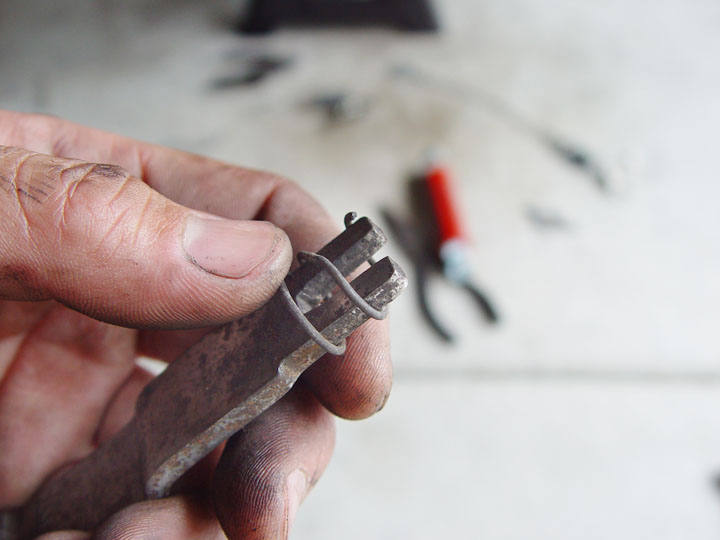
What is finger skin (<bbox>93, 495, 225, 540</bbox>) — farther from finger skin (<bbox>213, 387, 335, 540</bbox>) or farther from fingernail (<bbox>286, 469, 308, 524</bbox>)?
fingernail (<bbox>286, 469, 308, 524</bbox>)

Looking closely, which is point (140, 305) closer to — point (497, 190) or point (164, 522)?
point (164, 522)

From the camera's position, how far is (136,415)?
39.3 inches

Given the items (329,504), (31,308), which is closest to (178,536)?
(31,308)

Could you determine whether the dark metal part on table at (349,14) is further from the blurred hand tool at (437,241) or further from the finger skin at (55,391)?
the finger skin at (55,391)

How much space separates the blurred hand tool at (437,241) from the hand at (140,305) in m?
0.85

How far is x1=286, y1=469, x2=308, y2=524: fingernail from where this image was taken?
961 mm

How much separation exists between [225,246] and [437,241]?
1269 mm

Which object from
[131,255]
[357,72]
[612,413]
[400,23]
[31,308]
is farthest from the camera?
[400,23]

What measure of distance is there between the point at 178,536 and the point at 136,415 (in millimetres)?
209

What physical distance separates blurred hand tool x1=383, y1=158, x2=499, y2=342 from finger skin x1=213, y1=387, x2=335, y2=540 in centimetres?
93

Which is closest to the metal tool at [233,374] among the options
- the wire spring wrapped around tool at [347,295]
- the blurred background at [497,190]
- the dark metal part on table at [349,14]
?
the wire spring wrapped around tool at [347,295]

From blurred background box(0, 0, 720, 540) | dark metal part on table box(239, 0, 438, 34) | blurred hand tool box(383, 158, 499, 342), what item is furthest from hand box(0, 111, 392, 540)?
dark metal part on table box(239, 0, 438, 34)

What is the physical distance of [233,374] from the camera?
0.86m

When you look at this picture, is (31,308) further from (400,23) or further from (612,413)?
(400,23)
